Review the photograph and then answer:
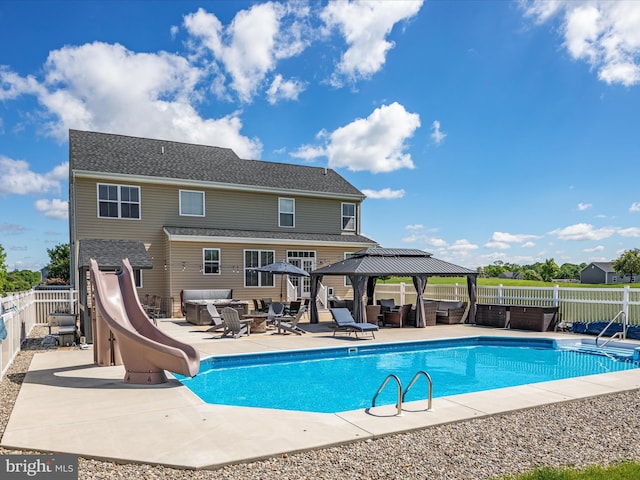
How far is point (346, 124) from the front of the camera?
20453 millimetres

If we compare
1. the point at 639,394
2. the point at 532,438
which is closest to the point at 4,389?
the point at 532,438

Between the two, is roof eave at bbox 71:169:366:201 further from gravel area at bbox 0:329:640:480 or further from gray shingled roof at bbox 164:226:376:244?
gravel area at bbox 0:329:640:480

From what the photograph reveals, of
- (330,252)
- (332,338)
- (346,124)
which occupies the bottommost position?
(332,338)

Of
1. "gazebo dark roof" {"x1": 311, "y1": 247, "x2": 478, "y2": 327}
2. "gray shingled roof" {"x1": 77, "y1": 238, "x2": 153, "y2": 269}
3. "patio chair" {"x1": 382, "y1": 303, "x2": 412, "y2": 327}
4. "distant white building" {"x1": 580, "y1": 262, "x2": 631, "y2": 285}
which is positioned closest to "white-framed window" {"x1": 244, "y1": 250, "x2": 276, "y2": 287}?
"gazebo dark roof" {"x1": 311, "y1": 247, "x2": 478, "y2": 327}

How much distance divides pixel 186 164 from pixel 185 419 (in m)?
18.6

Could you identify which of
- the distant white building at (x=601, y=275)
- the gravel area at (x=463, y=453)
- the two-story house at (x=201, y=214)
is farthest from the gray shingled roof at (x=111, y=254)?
the distant white building at (x=601, y=275)

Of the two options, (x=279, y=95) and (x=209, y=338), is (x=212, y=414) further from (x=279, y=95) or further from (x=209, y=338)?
(x=279, y=95)

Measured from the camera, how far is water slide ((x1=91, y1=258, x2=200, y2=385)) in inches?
313

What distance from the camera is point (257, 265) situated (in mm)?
22406

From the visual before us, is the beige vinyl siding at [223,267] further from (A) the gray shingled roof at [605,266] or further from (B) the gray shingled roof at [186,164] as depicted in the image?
(A) the gray shingled roof at [605,266]

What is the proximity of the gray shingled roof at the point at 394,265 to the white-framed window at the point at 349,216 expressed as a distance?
23.9 ft

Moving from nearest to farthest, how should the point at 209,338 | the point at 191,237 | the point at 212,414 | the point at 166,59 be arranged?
1. the point at 212,414
2. the point at 209,338
3. the point at 166,59
4. the point at 191,237

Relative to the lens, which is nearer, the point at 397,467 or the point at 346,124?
the point at 397,467

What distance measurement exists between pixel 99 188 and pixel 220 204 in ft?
18.0
